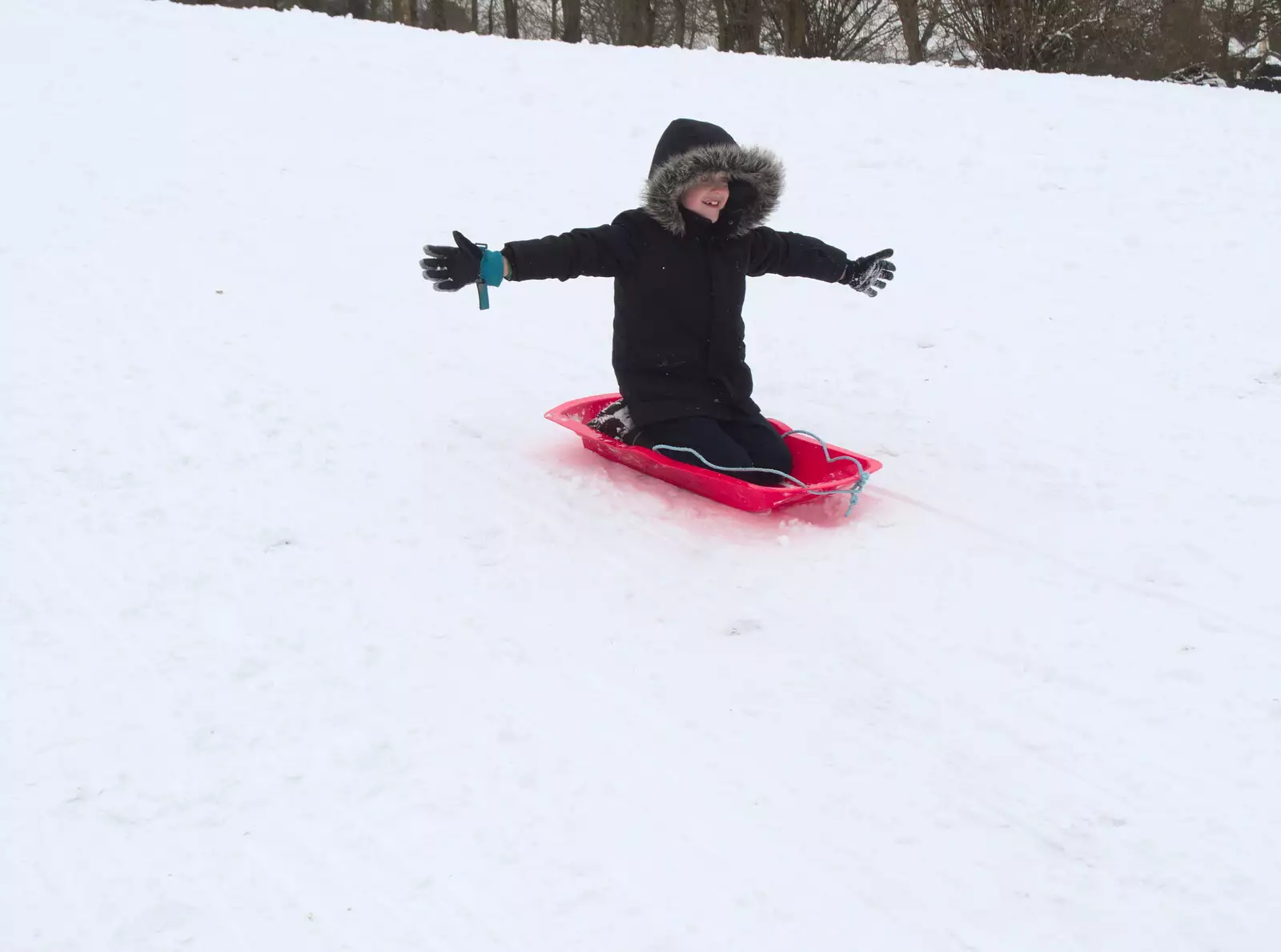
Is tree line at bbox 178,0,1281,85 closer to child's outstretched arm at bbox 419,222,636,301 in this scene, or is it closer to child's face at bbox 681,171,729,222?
child's face at bbox 681,171,729,222

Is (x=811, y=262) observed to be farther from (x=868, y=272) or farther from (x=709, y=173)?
(x=709, y=173)

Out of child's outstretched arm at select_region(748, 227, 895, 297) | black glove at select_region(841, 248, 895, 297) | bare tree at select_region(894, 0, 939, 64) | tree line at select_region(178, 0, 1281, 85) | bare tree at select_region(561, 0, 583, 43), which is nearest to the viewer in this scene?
child's outstretched arm at select_region(748, 227, 895, 297)

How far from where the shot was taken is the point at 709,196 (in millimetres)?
3213

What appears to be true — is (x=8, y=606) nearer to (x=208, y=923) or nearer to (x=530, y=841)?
(x=208, y=923)

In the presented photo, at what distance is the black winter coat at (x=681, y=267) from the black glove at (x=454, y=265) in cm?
13

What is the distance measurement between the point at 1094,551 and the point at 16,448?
3.14 meters

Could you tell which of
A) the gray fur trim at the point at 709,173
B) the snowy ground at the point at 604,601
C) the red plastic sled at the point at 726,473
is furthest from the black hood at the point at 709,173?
the snowy ground at the point at 604,601

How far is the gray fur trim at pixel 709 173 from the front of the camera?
10.3 ft

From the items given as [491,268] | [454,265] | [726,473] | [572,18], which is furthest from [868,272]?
[572,18]

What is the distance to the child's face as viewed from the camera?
316cm

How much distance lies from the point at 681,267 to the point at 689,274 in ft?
0.10

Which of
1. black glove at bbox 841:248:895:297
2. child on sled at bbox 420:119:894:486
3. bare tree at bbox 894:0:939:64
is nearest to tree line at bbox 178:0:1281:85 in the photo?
bare tree at bbox 894:0:939:64

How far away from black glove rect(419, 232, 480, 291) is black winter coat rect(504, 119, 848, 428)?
0.13 meters

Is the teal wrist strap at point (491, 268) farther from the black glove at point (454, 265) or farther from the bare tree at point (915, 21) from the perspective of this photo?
the bare tree at point (915, 21)
